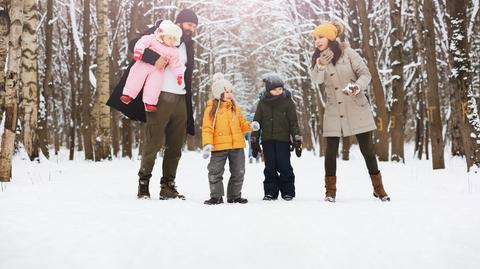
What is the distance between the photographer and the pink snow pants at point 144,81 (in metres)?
4.73

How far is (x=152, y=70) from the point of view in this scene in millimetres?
4789

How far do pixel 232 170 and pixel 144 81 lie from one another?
4.57 feet

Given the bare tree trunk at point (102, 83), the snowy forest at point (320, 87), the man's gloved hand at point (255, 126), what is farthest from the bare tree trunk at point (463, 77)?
the bare tree trunk at point (102, 83)

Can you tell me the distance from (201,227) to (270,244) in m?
0.61

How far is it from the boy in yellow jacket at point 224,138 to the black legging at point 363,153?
2.86 ft

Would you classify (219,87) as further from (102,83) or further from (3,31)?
(102,83)

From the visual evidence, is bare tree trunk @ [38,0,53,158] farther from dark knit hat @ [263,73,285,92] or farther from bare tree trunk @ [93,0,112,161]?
dark knit hat @ [263,73,285,92]

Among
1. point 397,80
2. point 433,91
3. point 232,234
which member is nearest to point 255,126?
point 232,234

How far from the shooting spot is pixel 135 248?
2691mm

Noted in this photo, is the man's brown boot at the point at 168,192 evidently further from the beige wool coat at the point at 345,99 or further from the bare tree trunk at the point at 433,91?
the bare tree trunk at the point at 433,91

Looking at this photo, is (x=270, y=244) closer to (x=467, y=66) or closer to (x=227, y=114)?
(x=227, y=114)

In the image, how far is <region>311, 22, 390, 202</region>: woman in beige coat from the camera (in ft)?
16.1

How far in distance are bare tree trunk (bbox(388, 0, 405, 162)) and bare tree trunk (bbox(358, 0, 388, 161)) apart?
0.32 metres

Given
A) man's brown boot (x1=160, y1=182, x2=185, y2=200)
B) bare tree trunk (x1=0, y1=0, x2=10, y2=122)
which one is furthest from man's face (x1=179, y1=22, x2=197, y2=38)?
bare tree trunk (x1=0, y1=0, x2=10, y2=122)
